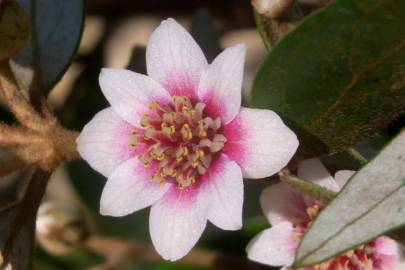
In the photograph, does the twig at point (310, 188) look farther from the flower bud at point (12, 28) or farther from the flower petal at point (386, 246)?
the flower bud at point (12, 28)

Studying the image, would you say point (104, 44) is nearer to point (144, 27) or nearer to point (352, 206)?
point (144, 27)

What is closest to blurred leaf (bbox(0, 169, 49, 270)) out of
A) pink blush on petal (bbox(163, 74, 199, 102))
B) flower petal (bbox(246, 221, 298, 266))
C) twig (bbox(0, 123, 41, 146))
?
twig (bbox(0, 123, 41, 146))

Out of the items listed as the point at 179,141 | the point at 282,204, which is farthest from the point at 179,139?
the point at 282,204

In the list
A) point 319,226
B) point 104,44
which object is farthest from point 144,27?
point 319,226

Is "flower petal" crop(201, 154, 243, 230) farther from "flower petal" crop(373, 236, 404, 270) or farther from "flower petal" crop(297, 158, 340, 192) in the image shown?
"flower petal" crop(373, 236, 404, 270)

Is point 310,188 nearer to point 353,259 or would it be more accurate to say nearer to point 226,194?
point 226,194

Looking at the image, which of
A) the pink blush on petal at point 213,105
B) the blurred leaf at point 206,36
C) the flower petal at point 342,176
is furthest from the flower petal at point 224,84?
the blurred leaf at point 206,36
